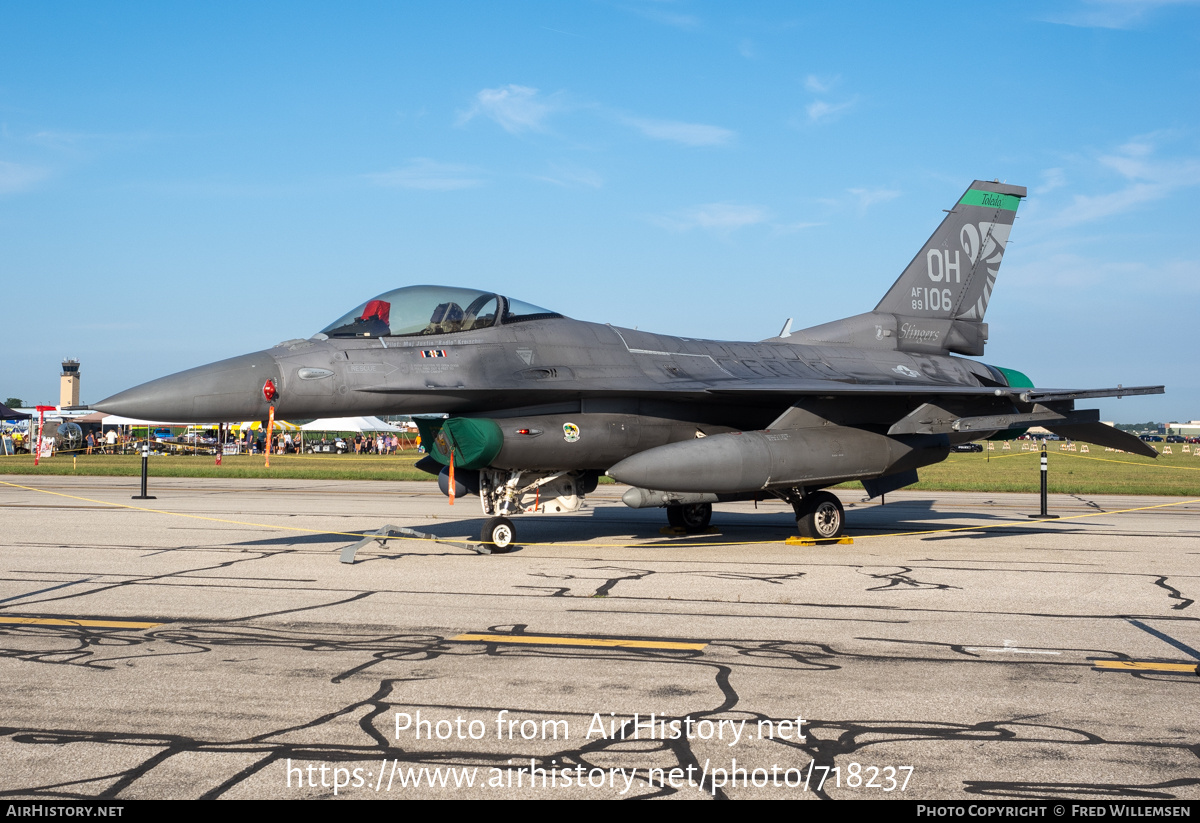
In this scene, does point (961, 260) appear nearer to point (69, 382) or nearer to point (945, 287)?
point (945, 287)

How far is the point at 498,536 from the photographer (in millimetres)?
11906

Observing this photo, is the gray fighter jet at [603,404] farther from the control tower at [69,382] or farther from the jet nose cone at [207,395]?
the control tower at [69,382]

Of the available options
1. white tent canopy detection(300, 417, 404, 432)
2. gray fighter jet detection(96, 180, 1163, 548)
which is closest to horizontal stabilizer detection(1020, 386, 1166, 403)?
gray fighter jet detection(96, 180, 1163, 548)

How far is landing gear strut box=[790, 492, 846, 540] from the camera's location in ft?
44.8

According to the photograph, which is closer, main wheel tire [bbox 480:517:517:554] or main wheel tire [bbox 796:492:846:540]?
main wheel tire [bbox 480:517:517:554]

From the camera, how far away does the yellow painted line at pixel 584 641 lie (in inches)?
260

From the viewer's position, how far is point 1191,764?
4160 mm

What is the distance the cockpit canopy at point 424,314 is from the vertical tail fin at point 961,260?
25.9 ft

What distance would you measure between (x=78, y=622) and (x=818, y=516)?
956cm

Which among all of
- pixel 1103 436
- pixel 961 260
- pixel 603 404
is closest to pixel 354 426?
pixel 961 260

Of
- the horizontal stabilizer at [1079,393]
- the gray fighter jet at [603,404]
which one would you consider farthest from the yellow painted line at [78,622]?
the horizontal stabilizer at [1079,393]

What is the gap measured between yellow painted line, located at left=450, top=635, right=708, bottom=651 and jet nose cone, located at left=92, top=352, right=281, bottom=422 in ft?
15.4

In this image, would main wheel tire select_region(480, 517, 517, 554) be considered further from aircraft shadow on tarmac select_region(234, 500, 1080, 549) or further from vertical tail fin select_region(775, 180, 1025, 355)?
vertical tail fin select_region(775, 180, 1025, 355)

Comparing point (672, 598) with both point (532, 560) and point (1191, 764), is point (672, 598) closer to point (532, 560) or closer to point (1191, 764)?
point (532, 560)
